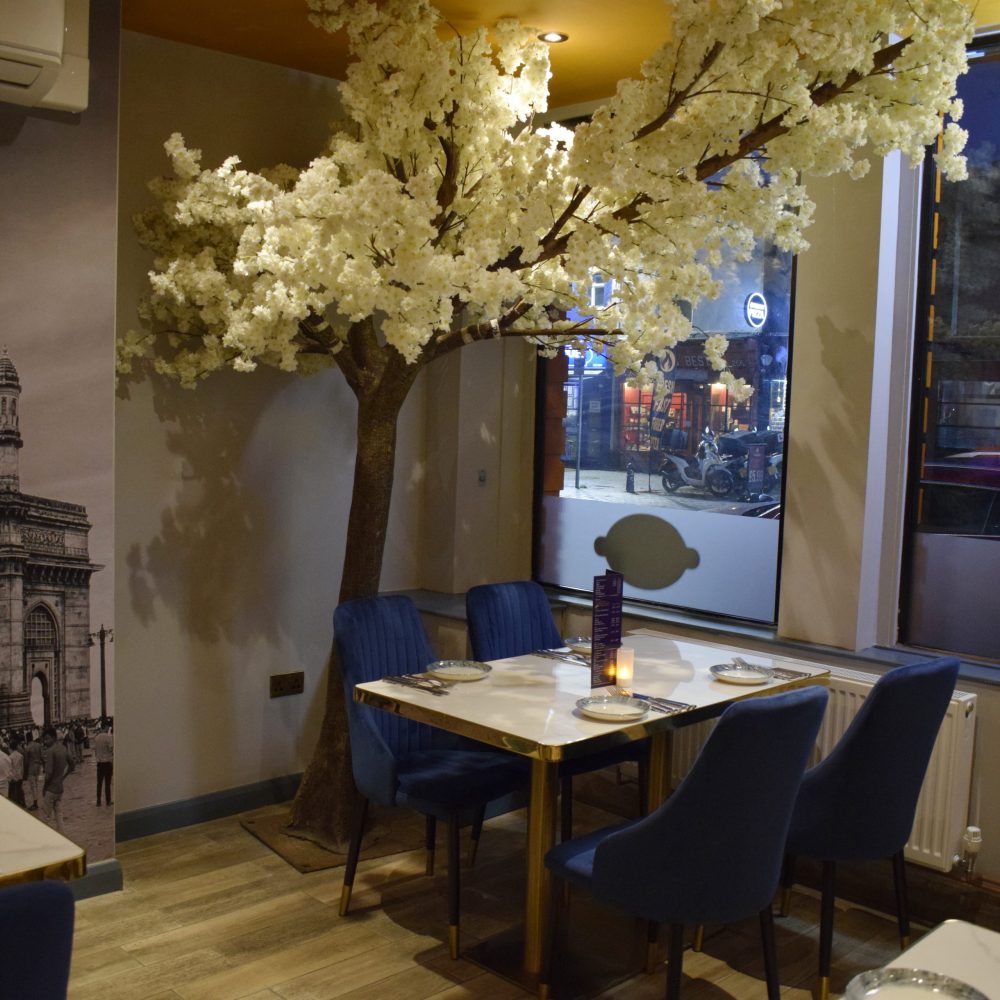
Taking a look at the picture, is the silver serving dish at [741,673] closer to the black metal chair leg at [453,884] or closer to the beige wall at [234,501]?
the black metal chair leg at [453,884]

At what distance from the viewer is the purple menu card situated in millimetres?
3559

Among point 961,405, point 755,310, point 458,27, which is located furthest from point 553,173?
point 961,405

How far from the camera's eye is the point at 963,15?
2.72m

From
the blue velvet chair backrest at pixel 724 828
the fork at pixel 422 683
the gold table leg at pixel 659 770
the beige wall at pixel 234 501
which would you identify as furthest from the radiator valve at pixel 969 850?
the beige wall at pixel 234 501

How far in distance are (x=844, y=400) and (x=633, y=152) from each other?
5.35ft

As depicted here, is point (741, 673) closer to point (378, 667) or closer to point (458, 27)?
point (378, 667)

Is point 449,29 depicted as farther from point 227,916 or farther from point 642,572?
point 227,916

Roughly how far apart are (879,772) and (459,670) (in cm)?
130

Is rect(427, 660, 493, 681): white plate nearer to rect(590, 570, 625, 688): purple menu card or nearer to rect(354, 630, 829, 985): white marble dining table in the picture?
rect(354, 630, 829, 985): white marble dining table

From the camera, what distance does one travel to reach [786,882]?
3.71 m

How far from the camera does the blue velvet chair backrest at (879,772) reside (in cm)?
312

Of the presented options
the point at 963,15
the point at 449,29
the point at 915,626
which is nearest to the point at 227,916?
the point at 915,626

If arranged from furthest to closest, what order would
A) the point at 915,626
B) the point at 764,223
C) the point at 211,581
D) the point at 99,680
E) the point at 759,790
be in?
the point at 211,581, the point at 915,626, the point at 99,680, the point at 764,223, the point at 759,790

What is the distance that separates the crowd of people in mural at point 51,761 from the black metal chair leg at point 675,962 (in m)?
2.04
